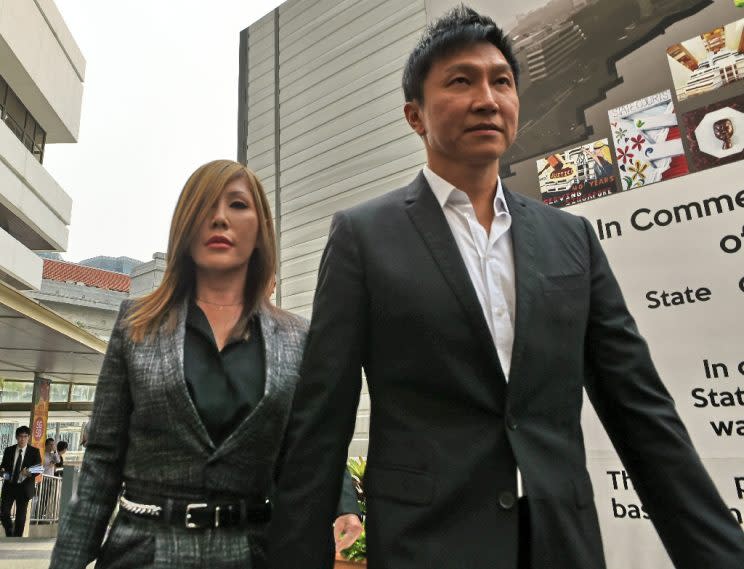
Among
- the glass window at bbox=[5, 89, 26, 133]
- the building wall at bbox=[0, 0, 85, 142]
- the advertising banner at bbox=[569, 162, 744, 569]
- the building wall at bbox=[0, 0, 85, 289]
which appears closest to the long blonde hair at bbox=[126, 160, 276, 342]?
the advertising banner at bbox=[569, 162, 744, 569]

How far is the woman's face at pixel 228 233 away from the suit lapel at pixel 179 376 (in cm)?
17

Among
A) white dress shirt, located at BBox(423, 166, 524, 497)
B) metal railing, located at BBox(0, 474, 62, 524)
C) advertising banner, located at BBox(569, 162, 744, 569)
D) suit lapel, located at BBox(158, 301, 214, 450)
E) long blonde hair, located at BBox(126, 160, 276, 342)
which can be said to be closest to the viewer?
white dress shirt, located at BBox(423, 166, 524, 497)

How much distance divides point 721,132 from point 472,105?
165 cm

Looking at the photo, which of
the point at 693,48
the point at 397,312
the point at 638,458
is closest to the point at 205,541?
the point at 397,312

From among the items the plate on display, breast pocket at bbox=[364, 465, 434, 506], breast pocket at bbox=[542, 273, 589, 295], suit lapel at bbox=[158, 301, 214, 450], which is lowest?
breast pocket at bbox=[364, 465, 434, 506]

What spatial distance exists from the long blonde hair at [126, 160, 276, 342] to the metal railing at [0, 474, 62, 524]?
31.7 ft

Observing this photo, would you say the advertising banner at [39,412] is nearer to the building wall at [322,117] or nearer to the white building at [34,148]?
the white building at [34,148]

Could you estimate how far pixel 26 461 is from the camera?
28.5 ft

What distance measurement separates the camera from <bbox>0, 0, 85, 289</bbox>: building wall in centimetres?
1614

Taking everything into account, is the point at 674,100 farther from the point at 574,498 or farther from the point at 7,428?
the point at 7,428

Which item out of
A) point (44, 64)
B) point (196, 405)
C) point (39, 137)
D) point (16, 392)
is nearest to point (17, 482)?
point (196, 405)

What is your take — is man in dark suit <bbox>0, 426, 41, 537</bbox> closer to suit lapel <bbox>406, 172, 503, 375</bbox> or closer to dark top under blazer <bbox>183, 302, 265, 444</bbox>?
dark top under blazer <bbox>183, 302, 265, 444</bbox>

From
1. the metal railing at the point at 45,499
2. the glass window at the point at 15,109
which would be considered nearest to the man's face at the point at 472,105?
the metal railing at the point at 45,499

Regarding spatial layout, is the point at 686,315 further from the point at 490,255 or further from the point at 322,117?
the point at 322,117
